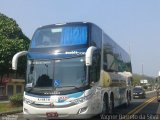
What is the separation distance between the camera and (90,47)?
1451 centimetres

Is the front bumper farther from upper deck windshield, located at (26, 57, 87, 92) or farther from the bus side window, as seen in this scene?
the bus side window

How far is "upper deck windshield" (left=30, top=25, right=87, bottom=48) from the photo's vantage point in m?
15.4

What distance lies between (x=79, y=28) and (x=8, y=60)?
24.8 meters

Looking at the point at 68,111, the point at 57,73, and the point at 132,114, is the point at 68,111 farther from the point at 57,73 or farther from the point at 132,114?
the point at 132,114

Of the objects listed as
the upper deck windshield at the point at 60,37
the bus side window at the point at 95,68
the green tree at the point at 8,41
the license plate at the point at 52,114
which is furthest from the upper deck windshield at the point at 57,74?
the green tree at the point at 8,41

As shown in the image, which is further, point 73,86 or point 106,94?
point 106,94

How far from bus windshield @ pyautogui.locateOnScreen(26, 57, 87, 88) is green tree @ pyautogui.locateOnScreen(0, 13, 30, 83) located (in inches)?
930

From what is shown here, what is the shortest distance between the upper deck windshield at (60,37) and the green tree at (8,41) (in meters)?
22.9

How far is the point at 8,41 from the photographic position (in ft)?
127

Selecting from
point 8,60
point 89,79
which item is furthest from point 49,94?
point 8,60

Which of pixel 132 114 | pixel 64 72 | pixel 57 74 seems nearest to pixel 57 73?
pixel 57 74

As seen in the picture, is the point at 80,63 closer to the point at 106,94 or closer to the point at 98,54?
the point at 98,54

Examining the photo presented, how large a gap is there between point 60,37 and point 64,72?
1.51 metres

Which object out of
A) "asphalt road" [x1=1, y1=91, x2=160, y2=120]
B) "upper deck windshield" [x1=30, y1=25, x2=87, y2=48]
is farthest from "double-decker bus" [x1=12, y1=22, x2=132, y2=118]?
"asphalt road" [x1=1, y1=91, x2=160, y2=120]
